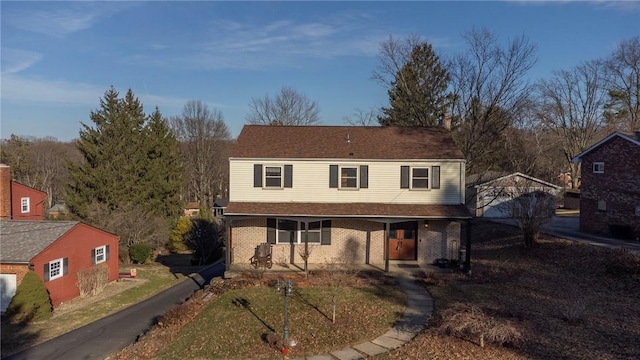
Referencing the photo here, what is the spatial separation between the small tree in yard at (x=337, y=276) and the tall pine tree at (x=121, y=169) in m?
22.1

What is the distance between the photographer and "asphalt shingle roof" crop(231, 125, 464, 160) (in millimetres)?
23000

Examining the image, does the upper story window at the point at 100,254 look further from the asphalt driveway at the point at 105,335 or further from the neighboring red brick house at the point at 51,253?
the asphalt driveway at the point at 105,335

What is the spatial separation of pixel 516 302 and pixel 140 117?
3999 cm

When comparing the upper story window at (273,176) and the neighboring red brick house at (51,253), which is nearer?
the neighboring red brick house at (51,253)

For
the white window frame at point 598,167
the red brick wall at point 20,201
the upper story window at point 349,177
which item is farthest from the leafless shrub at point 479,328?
the red brick wall at point 20,201

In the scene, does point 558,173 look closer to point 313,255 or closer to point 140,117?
point 313,255

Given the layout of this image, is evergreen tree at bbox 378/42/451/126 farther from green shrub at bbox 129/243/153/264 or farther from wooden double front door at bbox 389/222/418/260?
green shrub at bbox 129/243/153/264

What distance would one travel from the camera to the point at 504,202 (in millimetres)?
38219

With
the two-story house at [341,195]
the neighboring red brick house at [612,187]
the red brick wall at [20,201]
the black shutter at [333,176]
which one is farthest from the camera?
the red brick wall at [20,201]

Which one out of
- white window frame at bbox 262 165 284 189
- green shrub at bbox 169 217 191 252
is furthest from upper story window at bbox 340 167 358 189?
green shrub at bbox 169 217 191 252

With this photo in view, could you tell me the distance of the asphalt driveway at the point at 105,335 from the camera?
1557 cm

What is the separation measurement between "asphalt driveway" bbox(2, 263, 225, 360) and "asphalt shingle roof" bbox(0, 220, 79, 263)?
512cm

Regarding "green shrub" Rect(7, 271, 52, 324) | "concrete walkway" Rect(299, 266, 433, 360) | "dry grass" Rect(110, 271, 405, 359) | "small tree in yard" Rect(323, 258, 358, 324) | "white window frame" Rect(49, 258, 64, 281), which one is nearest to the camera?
"concrete walkway" Rect(299, 266, 433, 360)

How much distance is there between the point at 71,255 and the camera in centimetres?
2356
